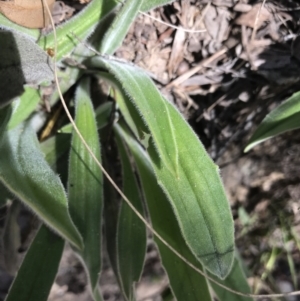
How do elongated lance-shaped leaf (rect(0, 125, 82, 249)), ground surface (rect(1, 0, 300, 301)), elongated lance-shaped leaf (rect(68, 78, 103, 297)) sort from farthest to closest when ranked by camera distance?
1. ground surface (rect(1, 0, 300, 301))
2. elongated lance-shaped leaf (rect(68, 78, 103, 297))
3. elongated lance-shaped leaf (rect(0, 125, 82, 249))

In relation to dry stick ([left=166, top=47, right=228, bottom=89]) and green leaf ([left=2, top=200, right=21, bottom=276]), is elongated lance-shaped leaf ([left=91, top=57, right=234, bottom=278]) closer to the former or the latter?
dry stick ([left=166, top=47, right=228, bottom=89])

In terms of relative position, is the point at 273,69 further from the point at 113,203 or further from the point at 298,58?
the point at 113,203

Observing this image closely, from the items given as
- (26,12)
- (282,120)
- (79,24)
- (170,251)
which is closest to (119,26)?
(79,24)

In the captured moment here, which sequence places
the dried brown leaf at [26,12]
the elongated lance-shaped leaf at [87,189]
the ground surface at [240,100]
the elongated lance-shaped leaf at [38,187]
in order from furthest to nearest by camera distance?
the ground surface at [240,100] → the elongated lance-shaped leaf at [87,189] → the dried brown leaf at [26,12] → the elongated lance-shaped leaf at [38,187]

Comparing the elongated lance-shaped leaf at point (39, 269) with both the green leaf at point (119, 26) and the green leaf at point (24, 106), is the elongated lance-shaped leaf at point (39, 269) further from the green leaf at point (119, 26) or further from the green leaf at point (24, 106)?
the green leaf at point (119, 26)

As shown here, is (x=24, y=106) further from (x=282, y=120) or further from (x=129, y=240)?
(x=282, y=120)

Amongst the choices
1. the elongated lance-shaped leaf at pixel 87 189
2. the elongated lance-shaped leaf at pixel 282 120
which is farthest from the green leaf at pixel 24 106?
the elongated lance-shaped leaf at pixel 282 120

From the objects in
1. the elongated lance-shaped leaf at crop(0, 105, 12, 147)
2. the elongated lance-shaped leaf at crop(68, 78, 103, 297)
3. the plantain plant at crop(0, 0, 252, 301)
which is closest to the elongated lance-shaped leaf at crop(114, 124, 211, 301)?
the plantain plant at crop(0, 0, 252, 301)
